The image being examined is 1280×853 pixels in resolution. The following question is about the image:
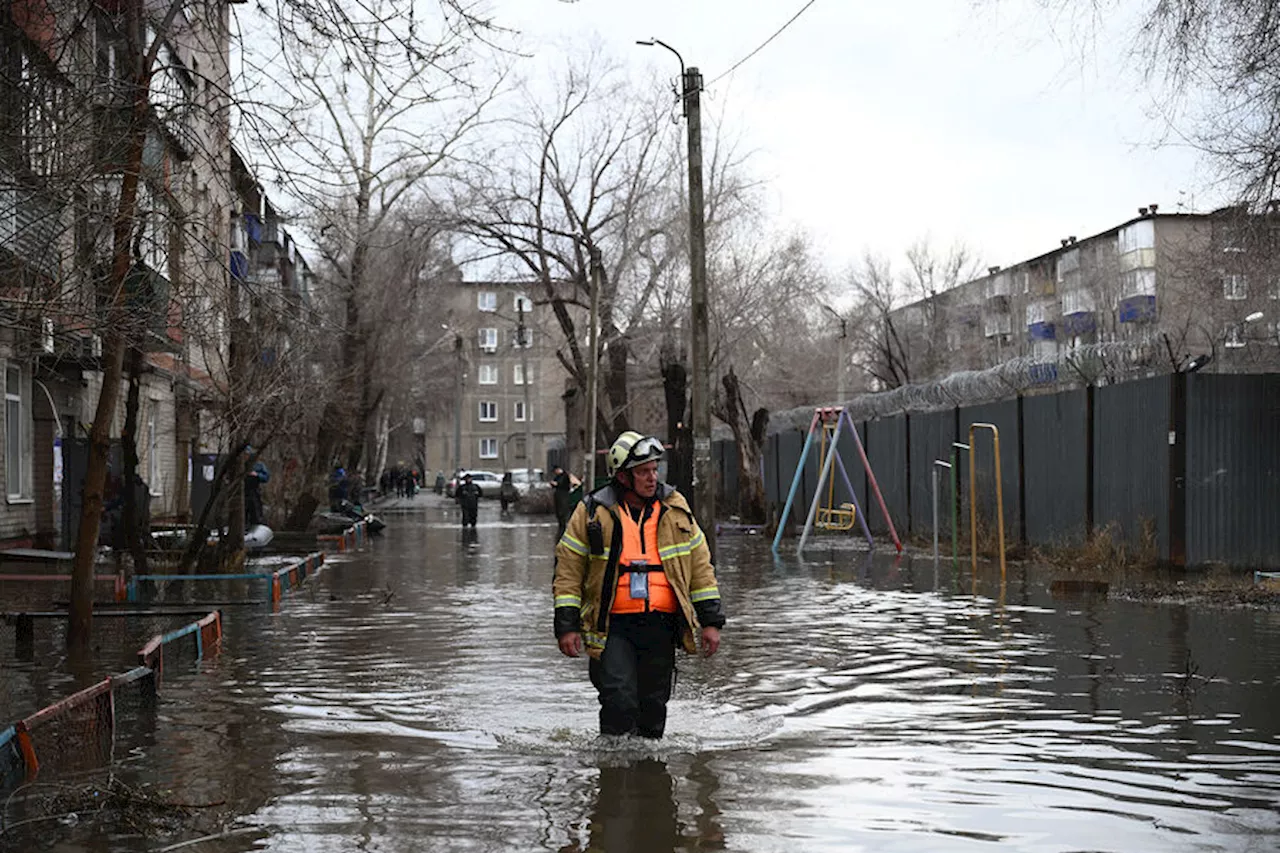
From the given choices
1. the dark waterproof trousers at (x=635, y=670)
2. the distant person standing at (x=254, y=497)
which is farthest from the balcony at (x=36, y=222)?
the distant person standing at (x=254, y=497)

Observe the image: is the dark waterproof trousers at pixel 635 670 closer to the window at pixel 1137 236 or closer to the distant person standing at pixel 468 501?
the distant person standing at pixel 468 501

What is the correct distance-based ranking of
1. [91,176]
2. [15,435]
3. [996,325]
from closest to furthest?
1. [91,176]
2. [15,435]
3. [996,325]

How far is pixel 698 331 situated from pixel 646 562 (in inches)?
643

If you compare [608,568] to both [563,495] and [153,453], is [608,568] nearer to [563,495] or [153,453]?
[563,495]

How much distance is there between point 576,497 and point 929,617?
346 inches

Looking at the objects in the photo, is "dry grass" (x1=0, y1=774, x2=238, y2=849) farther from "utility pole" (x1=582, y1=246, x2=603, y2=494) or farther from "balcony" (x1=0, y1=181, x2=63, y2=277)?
"utility pole" (x1=582, y1=246, x2=603, y2=494)

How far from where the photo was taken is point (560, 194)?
43.3 metres

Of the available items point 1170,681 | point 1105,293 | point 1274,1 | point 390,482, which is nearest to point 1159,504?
point 1274,1

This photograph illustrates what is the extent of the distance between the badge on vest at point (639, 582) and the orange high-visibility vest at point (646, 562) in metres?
0.02

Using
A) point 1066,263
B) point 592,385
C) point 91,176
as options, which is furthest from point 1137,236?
point 91,176

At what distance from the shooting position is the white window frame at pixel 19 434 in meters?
26.2

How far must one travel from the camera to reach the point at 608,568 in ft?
27.9

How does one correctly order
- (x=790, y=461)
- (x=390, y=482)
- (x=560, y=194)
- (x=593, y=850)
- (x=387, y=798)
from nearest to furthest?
1. (x=593, y=850)
2. (x=387, y=798)
3. (x=790, y=461)
4. (x=560, y=194)
5. (x=390, y=482)

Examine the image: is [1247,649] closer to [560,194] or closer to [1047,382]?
[1047,382]
